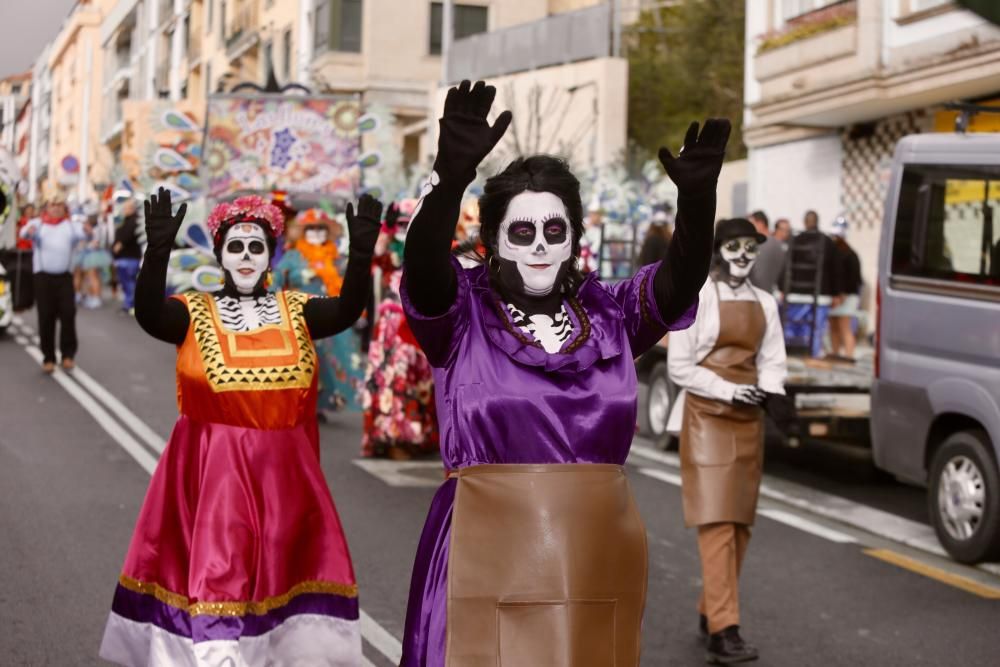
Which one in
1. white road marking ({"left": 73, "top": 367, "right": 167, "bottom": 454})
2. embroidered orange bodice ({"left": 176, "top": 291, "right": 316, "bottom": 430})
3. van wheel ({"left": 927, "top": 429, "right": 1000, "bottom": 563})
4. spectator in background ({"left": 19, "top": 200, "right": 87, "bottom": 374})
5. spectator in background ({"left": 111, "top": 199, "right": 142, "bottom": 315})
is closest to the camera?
embroidered orange bodice ({"left": 176, "top": 291, "right": 316, "bottom": 430})

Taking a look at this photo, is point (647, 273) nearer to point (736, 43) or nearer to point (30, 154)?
point (30, 154)

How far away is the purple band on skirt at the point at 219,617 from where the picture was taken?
5.04m

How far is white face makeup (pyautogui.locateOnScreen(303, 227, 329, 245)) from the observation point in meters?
13.1

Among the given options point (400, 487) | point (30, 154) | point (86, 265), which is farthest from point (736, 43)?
point (30, 154)

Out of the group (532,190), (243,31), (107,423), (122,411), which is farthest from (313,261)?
(243,31)

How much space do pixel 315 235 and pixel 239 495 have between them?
26.6 ft

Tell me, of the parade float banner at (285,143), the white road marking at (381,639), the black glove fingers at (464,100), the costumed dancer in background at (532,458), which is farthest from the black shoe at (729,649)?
the parade float banner at (285,143)

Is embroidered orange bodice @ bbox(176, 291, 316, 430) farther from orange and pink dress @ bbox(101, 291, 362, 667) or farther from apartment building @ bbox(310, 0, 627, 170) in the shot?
apartment building @ bbox(310, 0, 627, 170)

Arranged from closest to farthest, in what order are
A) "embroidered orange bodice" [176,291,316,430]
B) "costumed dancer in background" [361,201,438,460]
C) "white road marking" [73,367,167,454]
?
"embroidered orange bodice" [176,291,316,430] → "costumed dancer in background" [361,201,438,460] → "white road marking" [73,367,167,454]

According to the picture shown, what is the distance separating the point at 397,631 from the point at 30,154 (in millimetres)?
2919

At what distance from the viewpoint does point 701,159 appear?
11.8 ft

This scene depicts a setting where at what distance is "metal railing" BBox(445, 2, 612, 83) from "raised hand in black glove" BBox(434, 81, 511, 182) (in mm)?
31264

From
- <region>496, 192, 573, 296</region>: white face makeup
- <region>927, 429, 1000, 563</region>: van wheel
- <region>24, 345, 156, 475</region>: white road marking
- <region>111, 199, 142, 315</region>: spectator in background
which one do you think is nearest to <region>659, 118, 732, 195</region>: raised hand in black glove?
<region>496, 192, 573, 296</region>: white face makeup

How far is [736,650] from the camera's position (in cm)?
640
